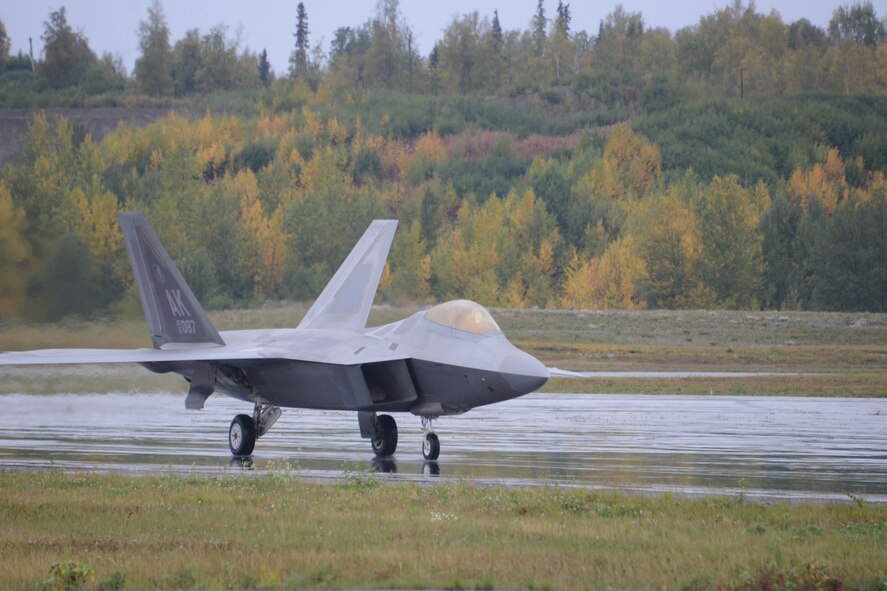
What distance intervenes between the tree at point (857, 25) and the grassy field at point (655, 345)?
94.4m

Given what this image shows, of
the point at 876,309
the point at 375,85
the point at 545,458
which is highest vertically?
the point at 375,85

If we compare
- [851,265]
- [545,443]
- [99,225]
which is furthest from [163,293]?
[851,265]

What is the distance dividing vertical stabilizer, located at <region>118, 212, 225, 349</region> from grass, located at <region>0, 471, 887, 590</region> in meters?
5.82

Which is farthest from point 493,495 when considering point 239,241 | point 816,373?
point 239,241

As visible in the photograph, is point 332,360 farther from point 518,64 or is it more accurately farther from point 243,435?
point 518,64

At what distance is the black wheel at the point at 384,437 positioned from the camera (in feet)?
53.3

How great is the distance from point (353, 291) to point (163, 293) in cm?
313

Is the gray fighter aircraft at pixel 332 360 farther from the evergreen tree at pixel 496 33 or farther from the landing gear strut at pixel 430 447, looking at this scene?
the evergreen tree at pixel 496 33

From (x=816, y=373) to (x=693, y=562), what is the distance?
95.2 feet

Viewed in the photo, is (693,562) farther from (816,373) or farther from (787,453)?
(816,373)

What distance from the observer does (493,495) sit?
11133 mm

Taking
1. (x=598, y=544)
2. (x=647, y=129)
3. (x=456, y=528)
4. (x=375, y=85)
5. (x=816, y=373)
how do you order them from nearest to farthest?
(x=598, y=544) → (x=456, y=528) → (x=816, y=373) → (x=647, y=129) → (x=375, y=85)

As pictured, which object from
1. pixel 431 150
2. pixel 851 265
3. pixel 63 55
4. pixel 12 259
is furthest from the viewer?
pixel 63 55

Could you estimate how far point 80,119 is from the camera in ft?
314
